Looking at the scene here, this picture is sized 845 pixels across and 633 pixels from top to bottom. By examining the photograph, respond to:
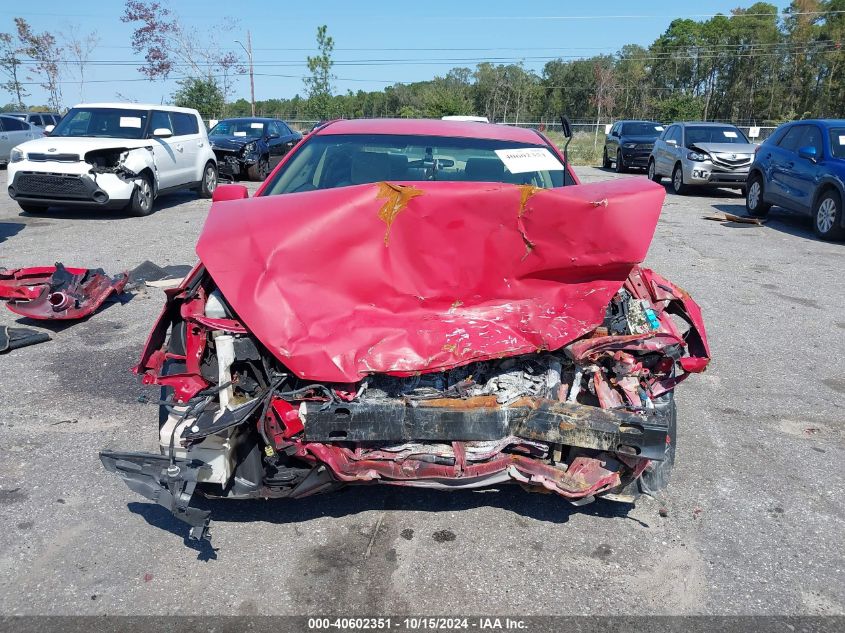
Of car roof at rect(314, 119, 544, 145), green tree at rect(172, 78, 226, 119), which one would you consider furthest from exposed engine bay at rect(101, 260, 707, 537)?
green tree at rect(172, 78, 226, 119)

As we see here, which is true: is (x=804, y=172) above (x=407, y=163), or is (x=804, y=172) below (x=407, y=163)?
below

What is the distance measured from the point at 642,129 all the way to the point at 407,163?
2094 cm

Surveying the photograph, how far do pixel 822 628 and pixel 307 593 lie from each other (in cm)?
203

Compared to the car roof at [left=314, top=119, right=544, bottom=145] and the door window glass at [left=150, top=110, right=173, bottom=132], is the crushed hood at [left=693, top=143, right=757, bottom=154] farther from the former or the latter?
the car roof at [left=314, top=119, right=544, bottom=145]

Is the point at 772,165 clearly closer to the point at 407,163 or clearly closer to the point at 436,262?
the point at 407,163

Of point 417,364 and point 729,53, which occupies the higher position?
point 729,53

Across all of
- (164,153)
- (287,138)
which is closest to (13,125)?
(287,138)

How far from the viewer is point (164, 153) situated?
12.2m

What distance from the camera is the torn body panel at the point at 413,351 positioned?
274 cm

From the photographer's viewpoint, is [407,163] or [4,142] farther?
[4,142]

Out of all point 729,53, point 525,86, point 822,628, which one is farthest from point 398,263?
point 729,53

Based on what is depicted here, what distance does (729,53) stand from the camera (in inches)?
2163

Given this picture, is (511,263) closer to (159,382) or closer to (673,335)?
(673,335)

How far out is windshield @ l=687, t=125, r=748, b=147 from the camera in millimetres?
16516
